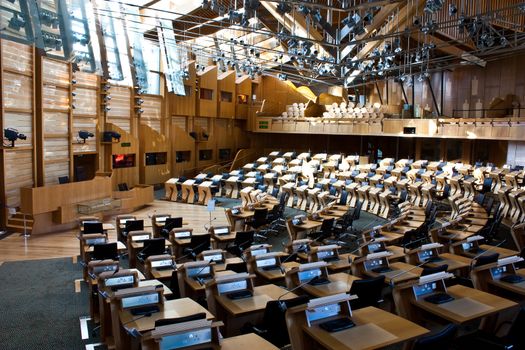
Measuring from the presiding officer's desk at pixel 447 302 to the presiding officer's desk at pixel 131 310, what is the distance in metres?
2.40

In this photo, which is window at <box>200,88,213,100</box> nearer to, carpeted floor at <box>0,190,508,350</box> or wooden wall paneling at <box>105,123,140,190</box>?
wooden wall paneling at <box>105,123,140,190</box>

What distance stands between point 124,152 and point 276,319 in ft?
53.1

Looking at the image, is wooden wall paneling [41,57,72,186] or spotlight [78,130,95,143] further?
spotlight [78,130,95,143]

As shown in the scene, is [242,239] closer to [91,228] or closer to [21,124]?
[91,228]

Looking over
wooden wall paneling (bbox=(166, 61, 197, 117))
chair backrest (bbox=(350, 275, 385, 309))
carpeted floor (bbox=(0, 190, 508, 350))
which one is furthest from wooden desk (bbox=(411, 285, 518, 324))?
wooden wall paneling (bbox=(166, 61, 197, 117))

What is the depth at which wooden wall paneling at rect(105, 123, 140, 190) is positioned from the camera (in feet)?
63.8

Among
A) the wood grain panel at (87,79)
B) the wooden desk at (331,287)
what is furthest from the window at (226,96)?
the wooden desk at (331,287)

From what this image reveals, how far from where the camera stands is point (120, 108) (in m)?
20.5

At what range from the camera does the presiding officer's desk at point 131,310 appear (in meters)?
5.28

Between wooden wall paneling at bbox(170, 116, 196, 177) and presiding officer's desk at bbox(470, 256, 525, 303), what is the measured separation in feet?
62.0

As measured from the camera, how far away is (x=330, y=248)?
8188 mm

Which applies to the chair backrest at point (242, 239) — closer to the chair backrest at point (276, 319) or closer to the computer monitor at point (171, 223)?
the computer monitor at point (171, 223)

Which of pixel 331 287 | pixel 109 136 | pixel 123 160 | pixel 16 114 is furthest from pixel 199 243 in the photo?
pixel 123 160

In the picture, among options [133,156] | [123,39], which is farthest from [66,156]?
[123,39]
